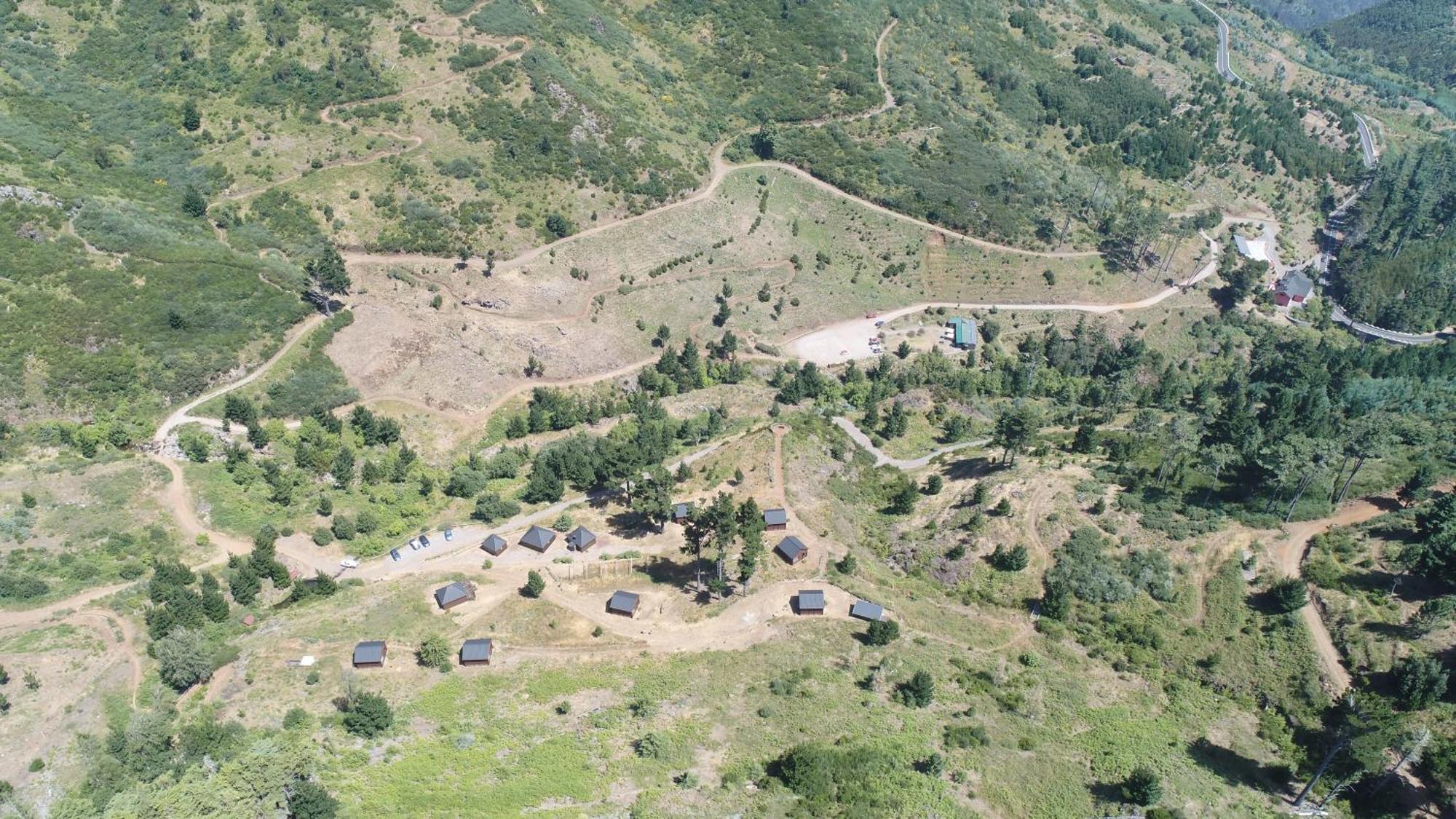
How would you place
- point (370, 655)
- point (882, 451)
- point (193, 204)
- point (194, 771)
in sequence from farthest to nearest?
1. point (193, 204)
2. point (882, 451)
3. point (370, 655)
4. point (194, 771)

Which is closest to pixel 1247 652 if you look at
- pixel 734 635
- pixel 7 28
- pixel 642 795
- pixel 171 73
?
pixel 734 635

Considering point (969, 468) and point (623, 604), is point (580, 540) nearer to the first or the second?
point (623, 604)

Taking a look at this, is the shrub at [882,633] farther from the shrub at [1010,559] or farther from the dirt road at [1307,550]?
the dirt road at [1307,550]

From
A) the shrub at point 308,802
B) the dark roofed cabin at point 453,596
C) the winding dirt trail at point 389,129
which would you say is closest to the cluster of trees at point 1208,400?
the dark roofed cabin at point 453,596

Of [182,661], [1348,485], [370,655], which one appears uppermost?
[1348,485]

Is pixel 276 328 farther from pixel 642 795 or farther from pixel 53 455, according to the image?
pixel 642 795

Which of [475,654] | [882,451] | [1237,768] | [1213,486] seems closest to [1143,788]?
[1237,768]
